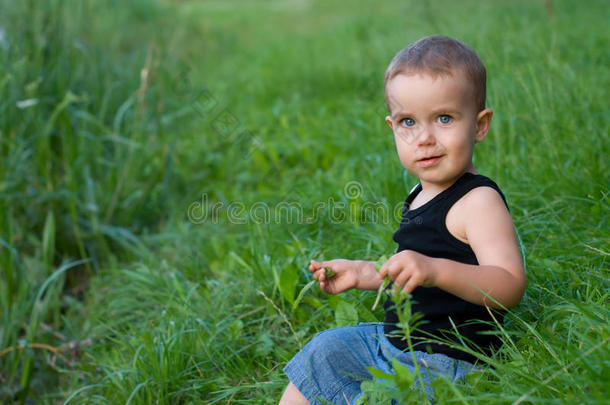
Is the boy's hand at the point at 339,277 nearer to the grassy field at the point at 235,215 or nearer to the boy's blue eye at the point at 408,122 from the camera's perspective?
the grassy field at the point at 235,215

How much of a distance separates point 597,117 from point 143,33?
5563 millimetres

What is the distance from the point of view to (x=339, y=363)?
1.57 m

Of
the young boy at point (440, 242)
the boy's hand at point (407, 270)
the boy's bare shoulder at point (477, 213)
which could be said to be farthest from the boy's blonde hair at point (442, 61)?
the boy's hand at point (407, 270)

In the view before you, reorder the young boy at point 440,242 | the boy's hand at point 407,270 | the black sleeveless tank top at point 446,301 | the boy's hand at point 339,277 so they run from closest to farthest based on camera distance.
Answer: the boy's hand at point 407,270 → the young boy at point 440,242 → the black sleeveless tank top at point 446,301 → the boy's hand at point 339,277

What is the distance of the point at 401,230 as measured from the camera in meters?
1.66

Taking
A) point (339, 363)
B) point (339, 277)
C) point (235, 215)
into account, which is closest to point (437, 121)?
point (339, 277)

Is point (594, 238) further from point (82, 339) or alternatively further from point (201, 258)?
point (82, 339)

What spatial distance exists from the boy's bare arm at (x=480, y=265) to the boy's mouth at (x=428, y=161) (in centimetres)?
12

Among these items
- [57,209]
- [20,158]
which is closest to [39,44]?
[20,158]

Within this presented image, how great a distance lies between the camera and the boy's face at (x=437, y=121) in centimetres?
146

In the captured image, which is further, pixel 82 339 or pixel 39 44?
pixel 39 44

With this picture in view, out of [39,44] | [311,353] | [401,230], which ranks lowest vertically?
[311,353]

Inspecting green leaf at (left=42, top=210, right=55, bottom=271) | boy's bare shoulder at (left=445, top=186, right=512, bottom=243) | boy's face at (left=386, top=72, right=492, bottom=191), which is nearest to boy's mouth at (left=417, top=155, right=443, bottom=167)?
boy's face at (left=386, top=72, right=492, bottom=191)

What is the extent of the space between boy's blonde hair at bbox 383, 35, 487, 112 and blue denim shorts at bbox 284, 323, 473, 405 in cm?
67
